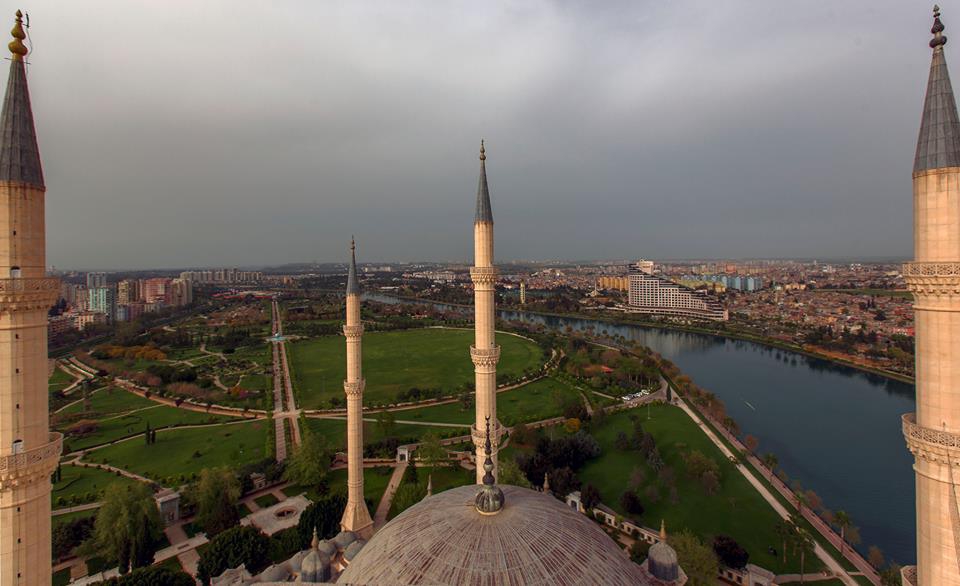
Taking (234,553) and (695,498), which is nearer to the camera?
(234,553)

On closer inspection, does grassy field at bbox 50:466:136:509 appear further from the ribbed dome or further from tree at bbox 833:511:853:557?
tree at bbox 833:511:853:557

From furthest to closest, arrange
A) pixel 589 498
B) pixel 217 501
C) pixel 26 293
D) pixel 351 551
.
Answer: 1. pixel 589 498
2. pixel 217 501
3. pixel 351 551
4. pixel 26 293

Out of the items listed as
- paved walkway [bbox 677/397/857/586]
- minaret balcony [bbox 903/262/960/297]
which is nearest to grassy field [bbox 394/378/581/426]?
paved walkway [bbox 677/397/857/586]

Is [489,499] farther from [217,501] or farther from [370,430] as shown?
[370,430]

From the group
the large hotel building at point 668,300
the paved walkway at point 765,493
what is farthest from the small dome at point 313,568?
the large hotel building at point 668,300

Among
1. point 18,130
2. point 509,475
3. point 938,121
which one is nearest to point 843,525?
point 509,475

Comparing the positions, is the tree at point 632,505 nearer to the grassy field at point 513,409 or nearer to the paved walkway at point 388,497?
the paved walkway at point 388,497
